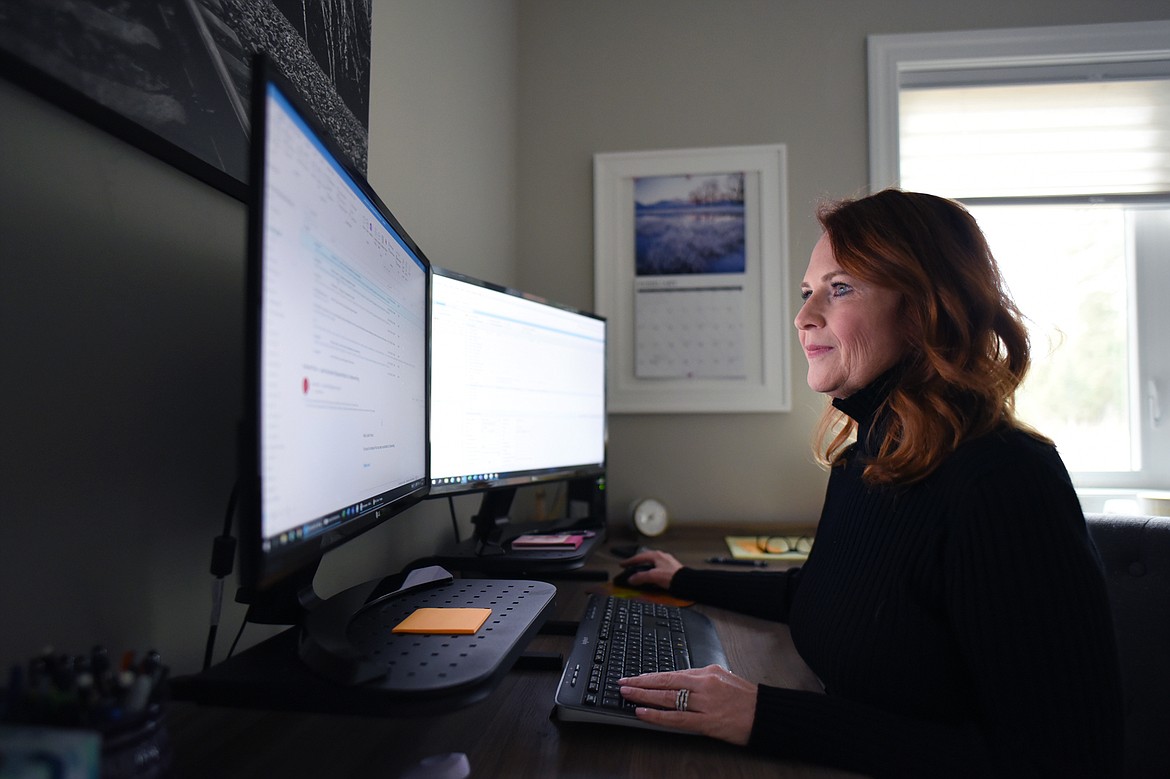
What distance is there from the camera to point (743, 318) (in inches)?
80.1

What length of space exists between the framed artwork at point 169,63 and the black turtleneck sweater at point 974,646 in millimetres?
788

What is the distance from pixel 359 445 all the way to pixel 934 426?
0.65m

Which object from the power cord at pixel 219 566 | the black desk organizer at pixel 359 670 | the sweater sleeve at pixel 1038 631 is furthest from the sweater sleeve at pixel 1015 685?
the power cord at pixel 219 566

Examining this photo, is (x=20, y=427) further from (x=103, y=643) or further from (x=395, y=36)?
(x=395, y=36)

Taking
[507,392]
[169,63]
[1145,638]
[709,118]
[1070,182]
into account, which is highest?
[709,118]

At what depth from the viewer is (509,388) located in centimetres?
127

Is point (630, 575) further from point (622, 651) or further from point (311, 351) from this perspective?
point (311, 351)

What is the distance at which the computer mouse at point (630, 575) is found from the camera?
1219 mm

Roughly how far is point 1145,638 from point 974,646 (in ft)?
1.92

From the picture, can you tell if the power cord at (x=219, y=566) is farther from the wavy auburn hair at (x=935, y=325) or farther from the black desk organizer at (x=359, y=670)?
the wavy auburn hair at (x=935, y=325)

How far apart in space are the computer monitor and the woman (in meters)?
0.54

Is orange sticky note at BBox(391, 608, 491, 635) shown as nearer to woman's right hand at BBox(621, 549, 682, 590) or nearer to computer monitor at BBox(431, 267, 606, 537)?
computer monitor at BBox(431, 267, 606, 537)

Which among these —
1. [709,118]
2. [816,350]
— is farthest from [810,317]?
[709,118]

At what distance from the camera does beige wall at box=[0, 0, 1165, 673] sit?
527 millimetres
